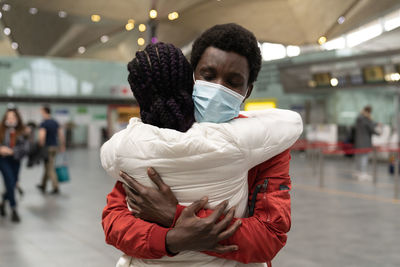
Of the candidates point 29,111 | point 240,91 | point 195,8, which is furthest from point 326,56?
point 29,111

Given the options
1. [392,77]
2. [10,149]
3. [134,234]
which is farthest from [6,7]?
[392,77]

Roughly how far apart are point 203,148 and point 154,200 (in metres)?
0.24

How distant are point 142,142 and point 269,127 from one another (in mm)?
422

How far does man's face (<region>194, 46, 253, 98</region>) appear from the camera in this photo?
4.57ft

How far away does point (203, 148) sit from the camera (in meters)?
1.21

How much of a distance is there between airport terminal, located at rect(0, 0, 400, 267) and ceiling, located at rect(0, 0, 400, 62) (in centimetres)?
3

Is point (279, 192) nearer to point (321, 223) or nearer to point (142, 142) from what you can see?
point (142, 142)

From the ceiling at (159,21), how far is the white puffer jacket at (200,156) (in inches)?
139

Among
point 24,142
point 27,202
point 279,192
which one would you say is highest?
point 279,192

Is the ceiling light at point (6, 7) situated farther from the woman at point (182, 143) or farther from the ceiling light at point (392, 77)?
the ceiling light at point (392, 77)

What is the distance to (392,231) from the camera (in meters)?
5.96

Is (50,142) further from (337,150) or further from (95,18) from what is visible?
(337,150)

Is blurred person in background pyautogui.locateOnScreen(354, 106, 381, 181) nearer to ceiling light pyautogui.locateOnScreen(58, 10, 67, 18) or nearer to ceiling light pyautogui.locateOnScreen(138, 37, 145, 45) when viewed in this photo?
ceiling light pyautogui.locateOnScreen(138, 37, 145, 45)

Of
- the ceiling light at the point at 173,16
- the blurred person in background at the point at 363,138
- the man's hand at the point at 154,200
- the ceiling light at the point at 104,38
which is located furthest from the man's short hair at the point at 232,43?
the blurred person in background at the point at 363,138
